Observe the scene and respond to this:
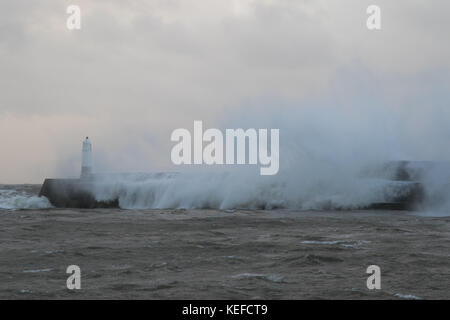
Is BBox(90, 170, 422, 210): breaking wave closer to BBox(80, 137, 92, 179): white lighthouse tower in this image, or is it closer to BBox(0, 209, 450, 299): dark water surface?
BBox(80, 137, 92, 179): white lighthouse tower

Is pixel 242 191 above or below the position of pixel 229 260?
above

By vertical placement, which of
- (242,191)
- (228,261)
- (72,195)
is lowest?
(228,261)

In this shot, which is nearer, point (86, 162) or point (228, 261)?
point (228, 261)

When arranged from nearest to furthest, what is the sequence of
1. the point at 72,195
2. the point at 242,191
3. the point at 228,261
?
the point at 228,261 < the point at 242,191 < the point at 72,195

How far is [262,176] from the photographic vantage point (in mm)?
25562

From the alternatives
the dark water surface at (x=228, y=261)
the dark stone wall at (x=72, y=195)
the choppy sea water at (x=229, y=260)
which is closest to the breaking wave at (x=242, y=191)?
the dark stone wall at (x=72, y=195)

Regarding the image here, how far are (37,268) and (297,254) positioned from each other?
380 centimetres

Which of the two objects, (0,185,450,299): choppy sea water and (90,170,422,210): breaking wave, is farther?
(90,170,422,210): breaking wave

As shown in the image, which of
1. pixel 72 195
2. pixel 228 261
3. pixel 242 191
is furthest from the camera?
pixel 72 195

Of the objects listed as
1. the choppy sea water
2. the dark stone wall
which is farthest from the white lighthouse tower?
the choppy sea water

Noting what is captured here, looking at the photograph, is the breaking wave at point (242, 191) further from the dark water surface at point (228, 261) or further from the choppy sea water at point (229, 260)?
the dark water surface at point (228, 261)

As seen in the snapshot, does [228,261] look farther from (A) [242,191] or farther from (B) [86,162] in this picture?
(B) [86,162]

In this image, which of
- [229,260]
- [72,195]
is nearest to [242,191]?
[72,195]
